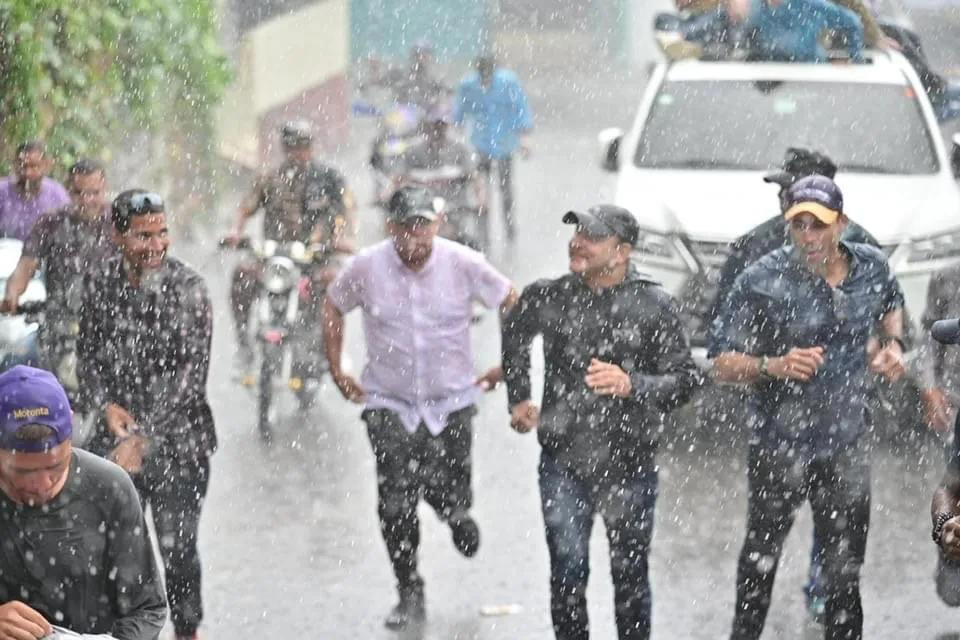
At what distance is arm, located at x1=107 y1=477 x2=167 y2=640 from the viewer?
210 inches

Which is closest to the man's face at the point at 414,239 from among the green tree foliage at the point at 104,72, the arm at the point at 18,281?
the arm at the point at 18,281

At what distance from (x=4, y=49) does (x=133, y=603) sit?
27.8 ft

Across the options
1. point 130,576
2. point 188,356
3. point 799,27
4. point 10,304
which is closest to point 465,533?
point 188,356

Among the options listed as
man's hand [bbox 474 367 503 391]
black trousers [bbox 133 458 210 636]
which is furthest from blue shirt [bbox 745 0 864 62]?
black trousers [bbox 133 458 210 636]

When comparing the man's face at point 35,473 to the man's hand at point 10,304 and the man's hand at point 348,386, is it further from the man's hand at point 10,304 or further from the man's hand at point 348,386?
the man's hand at point 10,304

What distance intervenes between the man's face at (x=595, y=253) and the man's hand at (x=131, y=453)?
1.68 meters

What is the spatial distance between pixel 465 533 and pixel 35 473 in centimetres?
397

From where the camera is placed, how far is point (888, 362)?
25.8 ft

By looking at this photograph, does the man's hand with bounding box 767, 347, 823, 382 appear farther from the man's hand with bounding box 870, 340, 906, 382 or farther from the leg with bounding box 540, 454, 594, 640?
the leg with bounding box 540, 454, 594, 640

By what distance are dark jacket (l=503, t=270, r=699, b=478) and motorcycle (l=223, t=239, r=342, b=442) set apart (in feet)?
16.0

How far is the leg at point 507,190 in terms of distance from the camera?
1909 cm

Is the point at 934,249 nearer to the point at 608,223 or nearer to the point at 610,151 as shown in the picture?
the point at 610,151

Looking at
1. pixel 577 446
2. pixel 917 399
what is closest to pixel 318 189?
pixel 917 399

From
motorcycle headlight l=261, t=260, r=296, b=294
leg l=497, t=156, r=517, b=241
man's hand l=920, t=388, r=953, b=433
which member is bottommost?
leg l=497, t=156, r=517, b=241
